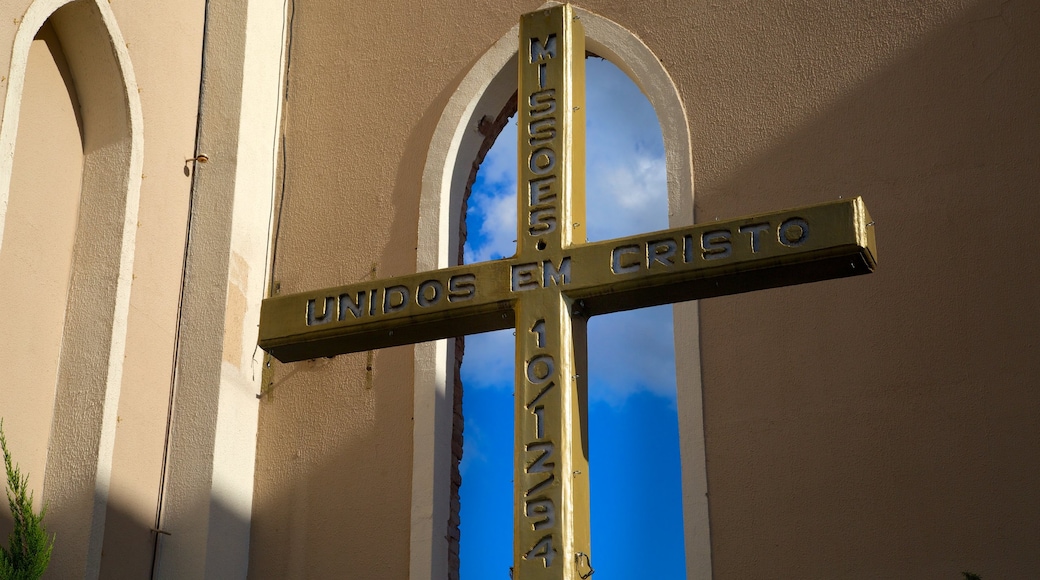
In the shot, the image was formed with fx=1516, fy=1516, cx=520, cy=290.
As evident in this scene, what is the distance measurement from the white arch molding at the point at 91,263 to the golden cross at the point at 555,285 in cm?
236

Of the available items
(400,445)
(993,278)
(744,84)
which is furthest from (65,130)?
(993,278)

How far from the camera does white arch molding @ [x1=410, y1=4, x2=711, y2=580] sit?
6742 millimetres

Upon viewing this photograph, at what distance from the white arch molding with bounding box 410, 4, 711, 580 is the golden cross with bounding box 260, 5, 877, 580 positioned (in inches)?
94.2

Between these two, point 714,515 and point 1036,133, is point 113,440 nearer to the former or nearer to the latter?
point 714,515

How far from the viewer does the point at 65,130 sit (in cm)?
726

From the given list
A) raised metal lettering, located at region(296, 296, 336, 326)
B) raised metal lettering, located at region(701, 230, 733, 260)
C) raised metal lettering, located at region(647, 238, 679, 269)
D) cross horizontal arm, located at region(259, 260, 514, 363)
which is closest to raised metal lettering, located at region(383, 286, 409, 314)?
cross horizontal arm, located at region(259, 260, 514, 363)

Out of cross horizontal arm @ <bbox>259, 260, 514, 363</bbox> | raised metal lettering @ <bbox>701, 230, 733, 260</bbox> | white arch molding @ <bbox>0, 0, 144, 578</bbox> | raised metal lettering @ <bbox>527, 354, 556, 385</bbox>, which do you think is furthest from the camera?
white arch molding @ <bbox>0, 0, 144, 578</bbox>

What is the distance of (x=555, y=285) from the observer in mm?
4332

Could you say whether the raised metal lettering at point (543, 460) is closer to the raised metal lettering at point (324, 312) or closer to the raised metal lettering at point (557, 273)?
the raised metal lettering at point (557, 273)

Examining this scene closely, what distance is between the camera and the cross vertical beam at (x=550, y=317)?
12.9ft

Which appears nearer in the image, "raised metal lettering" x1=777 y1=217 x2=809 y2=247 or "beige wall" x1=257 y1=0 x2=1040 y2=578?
"raised metal lettering" x1=777 y1=217 x2=809 y2=247

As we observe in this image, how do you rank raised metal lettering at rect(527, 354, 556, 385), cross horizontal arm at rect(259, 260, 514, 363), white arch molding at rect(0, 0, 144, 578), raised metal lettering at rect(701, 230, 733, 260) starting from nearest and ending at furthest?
raised metal lettering at rect(527, 354, 556, 385)
raised metal lettering at rect(701, 230, 733, 260)
cross horizontal arm at rect(259, 260, 514, 363)
white arch molding at rect(0, 0, 144, 578)

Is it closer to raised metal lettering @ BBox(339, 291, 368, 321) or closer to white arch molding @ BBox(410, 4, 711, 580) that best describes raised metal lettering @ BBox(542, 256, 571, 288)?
raised metal lettering @ BBox(339, 291, 368, 321)

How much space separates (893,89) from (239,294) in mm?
3317
